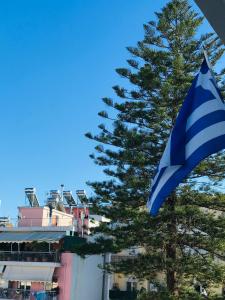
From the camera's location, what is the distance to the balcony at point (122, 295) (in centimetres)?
3022

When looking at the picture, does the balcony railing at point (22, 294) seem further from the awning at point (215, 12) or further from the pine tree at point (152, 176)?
the awning at point (215, 12)

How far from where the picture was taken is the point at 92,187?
18.2 m

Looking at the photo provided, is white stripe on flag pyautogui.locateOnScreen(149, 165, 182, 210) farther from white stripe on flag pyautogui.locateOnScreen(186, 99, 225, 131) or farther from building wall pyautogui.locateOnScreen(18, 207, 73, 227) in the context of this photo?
building wall pyautogui.locateOnScreen(18, 207, 73, 227)

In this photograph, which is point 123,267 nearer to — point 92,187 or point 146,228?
point 146,228

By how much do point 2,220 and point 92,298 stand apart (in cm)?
1058

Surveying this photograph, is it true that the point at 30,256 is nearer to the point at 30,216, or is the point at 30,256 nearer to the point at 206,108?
the point at 30,216

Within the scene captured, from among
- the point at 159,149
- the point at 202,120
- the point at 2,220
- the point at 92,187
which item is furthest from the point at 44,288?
the point at 202,120

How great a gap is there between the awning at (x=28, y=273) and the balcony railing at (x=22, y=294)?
121 cm

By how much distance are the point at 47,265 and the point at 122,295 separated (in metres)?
4.76

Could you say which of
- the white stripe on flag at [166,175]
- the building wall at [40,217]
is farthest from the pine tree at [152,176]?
the building wall at [40,217]

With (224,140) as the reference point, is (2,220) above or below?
above

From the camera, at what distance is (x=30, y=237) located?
32.1 m

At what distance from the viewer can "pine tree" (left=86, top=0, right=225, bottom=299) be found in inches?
644

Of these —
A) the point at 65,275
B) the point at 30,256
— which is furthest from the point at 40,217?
the point at 65,275
